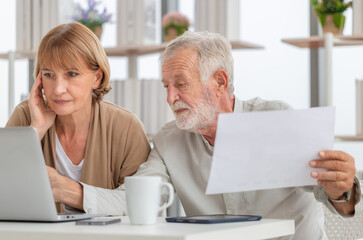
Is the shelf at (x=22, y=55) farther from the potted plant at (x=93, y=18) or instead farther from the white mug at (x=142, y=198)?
the white mug at (x=142, y=198)

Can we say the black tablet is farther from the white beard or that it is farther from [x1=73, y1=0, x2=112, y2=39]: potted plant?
[x1=73, y1=0, x2=112, y2=39]: potted plant

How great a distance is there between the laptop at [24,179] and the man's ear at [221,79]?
2.18ft

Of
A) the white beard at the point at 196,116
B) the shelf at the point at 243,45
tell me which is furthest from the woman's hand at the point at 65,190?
the shelf at the point at 243,45

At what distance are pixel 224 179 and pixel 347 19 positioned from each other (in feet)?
7.87

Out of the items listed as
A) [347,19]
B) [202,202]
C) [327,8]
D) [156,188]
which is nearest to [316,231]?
[202,202]

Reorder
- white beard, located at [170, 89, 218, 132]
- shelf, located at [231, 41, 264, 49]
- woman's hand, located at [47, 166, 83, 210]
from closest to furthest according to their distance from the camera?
1. woman's hand, located at [47, 166, 83, 210]
2. white beard, located at [170, 89, 218, 132]
3. shelf, located at [231, 41, 264, 49]

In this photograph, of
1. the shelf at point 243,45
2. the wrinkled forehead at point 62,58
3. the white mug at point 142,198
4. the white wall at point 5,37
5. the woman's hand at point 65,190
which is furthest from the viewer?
the white wall at point 5,37

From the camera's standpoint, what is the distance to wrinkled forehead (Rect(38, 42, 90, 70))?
189 cm

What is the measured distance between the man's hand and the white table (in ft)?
0.55

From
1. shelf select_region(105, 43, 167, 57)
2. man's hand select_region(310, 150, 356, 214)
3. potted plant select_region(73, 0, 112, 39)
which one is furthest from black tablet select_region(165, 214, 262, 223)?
potted plant select_region(73, 0, 112, 39)

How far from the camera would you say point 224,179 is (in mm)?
1287

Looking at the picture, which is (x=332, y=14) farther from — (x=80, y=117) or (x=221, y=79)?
(x=80, y=117)

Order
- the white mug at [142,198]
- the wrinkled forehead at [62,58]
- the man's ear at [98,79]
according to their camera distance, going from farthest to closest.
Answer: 1. the man's ear at [98,79]
2. the wrinkled forehead at [62,58]
3. the white mug at [142,198]

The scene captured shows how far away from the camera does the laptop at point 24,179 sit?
1.28 meters
